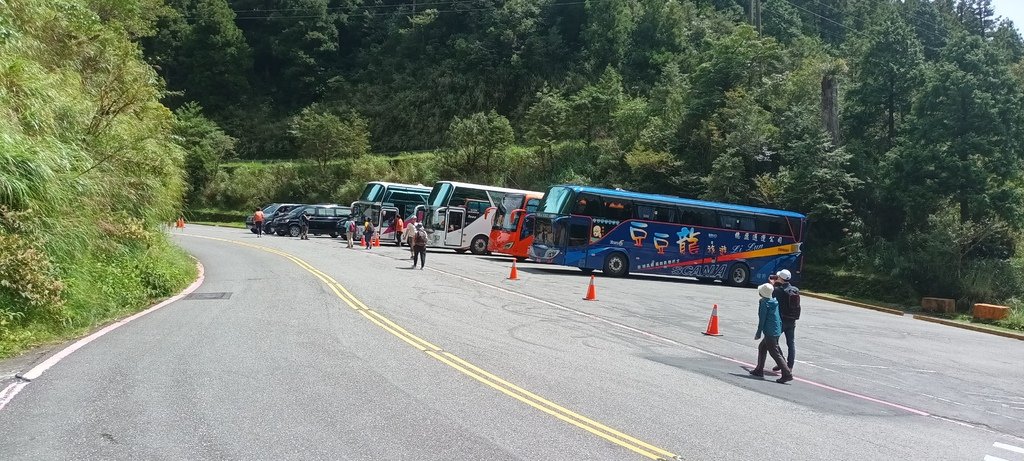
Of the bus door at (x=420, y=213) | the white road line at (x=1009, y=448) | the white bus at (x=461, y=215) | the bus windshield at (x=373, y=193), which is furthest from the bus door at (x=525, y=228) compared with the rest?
the white road line at (x=1009, y=448)

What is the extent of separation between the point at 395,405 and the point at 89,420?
9.29 feet

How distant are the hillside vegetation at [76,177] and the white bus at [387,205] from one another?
1784 cm

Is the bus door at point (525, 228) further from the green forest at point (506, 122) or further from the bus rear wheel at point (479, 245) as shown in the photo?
the green forest at point (506, 122)

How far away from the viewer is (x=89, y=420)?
6.92 m

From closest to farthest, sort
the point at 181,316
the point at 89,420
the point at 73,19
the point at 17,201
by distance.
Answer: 1. the point at 89,420
2. the point at 17,201
3. the point at 181,316
4. the point at 73,19

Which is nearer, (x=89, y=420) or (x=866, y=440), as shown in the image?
(x=89, y=420)

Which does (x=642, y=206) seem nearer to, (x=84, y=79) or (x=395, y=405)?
(x=84, y=79)

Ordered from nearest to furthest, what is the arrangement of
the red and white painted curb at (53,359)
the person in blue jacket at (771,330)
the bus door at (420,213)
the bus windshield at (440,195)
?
the red and white painted curb at (53,359)
the person in blue jacket at (771,330)
the bus windshield at (440,195)
the bus door at (420,213)

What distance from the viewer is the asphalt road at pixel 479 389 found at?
668 cm

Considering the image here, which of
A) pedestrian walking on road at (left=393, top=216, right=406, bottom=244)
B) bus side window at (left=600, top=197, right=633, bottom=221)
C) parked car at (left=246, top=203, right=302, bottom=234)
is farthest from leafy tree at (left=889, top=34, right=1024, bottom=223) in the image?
parked car at (left=246, top=203, right=302, bottom=234)

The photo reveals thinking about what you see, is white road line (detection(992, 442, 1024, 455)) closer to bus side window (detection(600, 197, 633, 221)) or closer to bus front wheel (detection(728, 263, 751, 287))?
bus side window (detection(600, 197, 633, 221))

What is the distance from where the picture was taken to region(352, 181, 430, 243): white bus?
41.4m

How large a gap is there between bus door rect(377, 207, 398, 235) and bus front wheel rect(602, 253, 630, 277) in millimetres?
15902

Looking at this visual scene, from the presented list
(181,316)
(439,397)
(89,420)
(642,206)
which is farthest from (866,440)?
(642,206)
